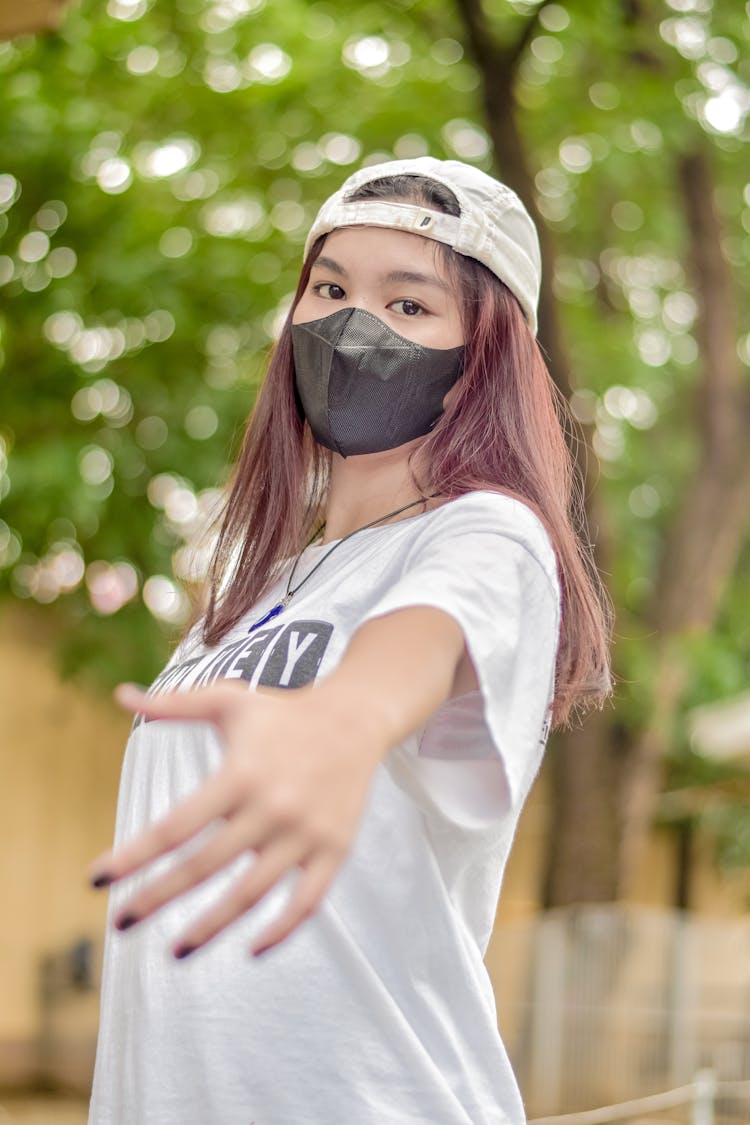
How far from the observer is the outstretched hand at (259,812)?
34.6 inches

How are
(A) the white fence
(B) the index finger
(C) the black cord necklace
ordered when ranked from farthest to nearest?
(A) the white fence, (C) the black cord necklace, (B) the index finger

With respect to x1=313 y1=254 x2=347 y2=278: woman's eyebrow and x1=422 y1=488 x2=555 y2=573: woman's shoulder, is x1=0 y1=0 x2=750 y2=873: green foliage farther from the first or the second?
x1=422 y1=488 x2=555 y2=573: woman's shoulder

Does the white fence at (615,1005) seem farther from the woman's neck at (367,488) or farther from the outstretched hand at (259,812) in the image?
the outstretched hand at (259,812)

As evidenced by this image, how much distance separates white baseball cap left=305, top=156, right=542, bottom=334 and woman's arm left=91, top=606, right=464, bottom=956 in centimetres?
73

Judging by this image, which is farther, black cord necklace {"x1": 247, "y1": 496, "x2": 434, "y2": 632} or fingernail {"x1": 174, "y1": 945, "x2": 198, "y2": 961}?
black cord necklace {"x1": 247, "y1": 496, "x2": 434, "y2": 632}

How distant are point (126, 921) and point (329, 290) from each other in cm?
93

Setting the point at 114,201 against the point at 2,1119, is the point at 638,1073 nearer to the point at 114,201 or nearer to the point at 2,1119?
the point at 2,1119

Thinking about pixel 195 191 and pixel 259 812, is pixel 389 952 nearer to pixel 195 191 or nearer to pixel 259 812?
pixel 259 812

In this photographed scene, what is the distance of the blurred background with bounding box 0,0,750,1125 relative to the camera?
6.41 metres

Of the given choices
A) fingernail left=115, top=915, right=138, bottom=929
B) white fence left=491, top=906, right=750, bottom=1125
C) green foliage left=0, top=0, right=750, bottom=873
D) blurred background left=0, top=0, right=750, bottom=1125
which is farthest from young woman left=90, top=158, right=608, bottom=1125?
white fence left=491, top=906, right=750, bottom=1125

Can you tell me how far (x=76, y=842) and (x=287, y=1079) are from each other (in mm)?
8408

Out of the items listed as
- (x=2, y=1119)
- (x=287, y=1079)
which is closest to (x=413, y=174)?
(x=287, y=1079)

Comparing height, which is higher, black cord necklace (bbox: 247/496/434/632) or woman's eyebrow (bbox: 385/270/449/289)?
woman's eyebrow (bbox: 385/270/449/289)

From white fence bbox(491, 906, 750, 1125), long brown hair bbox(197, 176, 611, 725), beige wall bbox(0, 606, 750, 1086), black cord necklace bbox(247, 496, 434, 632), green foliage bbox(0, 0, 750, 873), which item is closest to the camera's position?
long brown hair bbox(197, 176, 611, 725)
